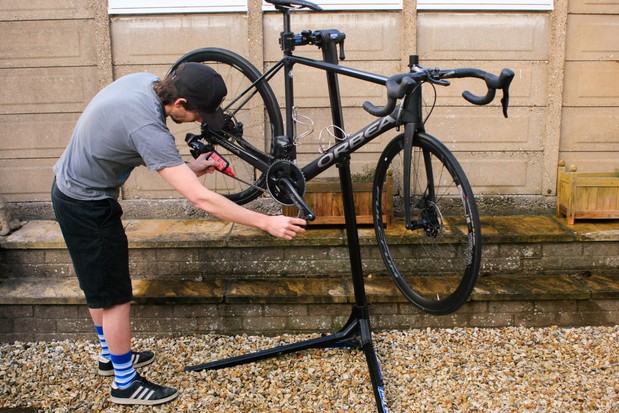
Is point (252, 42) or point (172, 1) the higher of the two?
point (172, 1)

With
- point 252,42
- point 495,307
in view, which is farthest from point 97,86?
point 495,307

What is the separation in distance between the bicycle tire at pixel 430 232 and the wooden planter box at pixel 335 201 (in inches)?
3.8

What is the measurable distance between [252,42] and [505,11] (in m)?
1.73

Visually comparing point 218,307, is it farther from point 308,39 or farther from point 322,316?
point 308,39

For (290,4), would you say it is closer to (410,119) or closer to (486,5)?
(410,119)

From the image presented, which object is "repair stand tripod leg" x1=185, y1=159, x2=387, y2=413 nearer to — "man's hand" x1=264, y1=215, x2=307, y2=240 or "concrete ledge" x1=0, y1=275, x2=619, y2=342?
"concrete ledge" x1=0, y1=275, x2=619, y2=342

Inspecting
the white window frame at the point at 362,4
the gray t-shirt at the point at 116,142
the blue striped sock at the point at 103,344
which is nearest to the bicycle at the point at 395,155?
the gray t-shirt at the point at 116,142

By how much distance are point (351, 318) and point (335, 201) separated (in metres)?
0.95

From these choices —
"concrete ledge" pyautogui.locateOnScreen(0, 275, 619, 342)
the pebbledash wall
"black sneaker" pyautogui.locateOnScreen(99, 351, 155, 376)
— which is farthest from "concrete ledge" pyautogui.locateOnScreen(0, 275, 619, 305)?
the pebbledash wall

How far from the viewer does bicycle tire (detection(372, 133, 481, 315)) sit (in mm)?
2857

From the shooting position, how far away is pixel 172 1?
455 cm

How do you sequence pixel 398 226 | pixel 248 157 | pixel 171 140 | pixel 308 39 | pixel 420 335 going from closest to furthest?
pixel 171 140 < pixel 308 39 < pixel 248 157 < pixel 420 335 < pixel 398 226

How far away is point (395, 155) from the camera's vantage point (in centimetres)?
347

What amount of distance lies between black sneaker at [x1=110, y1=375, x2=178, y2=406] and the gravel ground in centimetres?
4
